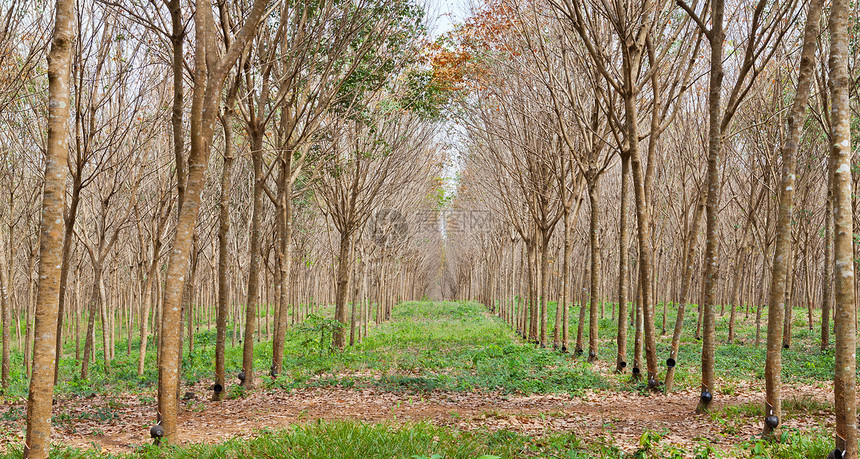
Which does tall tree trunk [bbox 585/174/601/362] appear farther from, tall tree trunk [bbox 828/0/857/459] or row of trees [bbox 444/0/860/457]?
tall tree trunk [bbox 828/0/857/459]

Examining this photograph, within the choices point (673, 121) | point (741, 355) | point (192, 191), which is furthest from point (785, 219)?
point (673, 121)

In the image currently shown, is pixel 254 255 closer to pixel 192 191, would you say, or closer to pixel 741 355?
pixel 192 191

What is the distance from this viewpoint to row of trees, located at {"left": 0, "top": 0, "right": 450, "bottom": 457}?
527cm

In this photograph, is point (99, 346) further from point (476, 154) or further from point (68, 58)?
point (68, 58)

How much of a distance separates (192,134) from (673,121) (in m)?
12.7

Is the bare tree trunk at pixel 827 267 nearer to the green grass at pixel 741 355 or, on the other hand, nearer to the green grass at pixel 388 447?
the green grass at pixel 741 355

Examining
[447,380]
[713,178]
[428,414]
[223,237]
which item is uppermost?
[713,178]

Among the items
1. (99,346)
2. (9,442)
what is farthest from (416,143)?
(99,346)

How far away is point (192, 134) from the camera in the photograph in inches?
208

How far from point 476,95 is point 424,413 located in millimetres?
9982

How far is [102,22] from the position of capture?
8.28 m

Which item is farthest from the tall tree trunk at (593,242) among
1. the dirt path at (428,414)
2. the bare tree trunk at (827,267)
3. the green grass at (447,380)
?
the bare tree trunk at (827,267)

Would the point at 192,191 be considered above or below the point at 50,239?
above

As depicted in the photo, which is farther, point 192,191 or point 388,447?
point 192,191
